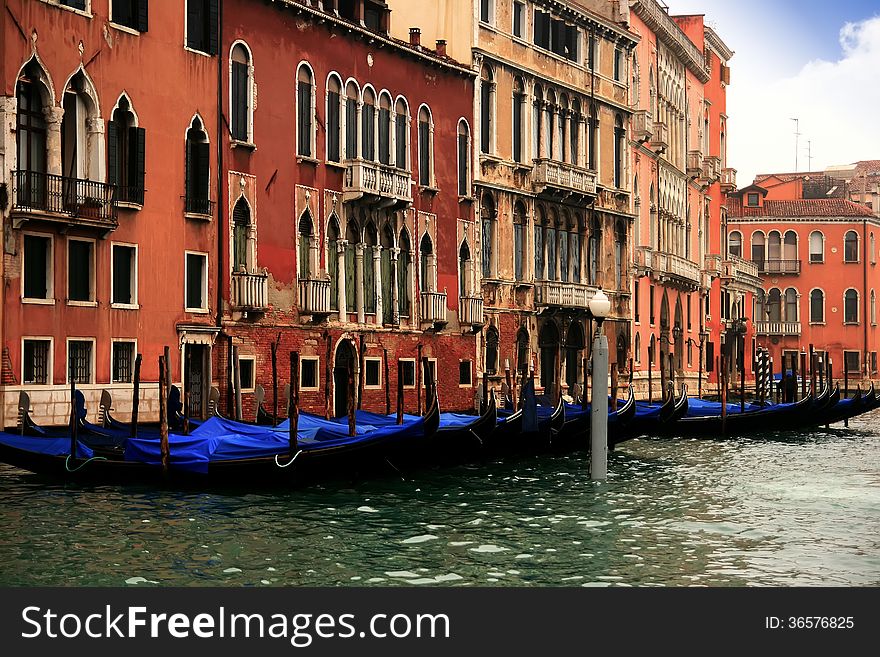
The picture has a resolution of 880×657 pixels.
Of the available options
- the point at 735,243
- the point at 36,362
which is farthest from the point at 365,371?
the point at 735,243

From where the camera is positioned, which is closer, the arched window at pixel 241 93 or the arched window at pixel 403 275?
the arched window at pixel 241 93

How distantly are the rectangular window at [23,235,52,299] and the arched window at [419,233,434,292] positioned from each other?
775 cm

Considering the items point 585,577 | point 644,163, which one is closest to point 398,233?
point 644,163

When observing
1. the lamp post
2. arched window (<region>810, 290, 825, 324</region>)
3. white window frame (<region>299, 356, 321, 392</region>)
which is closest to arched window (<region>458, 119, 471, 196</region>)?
white window frame (<region>299, 356, 321, 392</region>)

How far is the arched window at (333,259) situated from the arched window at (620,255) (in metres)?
9.66

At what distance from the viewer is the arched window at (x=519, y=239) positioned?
25.0m

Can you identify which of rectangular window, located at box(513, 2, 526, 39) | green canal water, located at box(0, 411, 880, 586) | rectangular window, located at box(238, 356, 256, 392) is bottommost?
green canal water, located at box(0, 411, 880, 586)

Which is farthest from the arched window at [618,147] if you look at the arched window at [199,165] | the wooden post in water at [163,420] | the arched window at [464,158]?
the wooden post in water at [163,420]

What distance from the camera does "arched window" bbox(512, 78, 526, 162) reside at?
81.5 ft

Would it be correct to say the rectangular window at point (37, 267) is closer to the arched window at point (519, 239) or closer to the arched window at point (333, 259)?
the arched window at point (333, 259)

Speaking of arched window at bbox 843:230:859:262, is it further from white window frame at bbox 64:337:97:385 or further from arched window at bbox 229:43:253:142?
white window frame at bbox 64:337:97:385

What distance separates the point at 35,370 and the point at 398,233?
7328 millimetres

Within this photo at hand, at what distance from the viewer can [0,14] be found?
15000 millimetres

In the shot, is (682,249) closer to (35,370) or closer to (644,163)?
(644,163)
